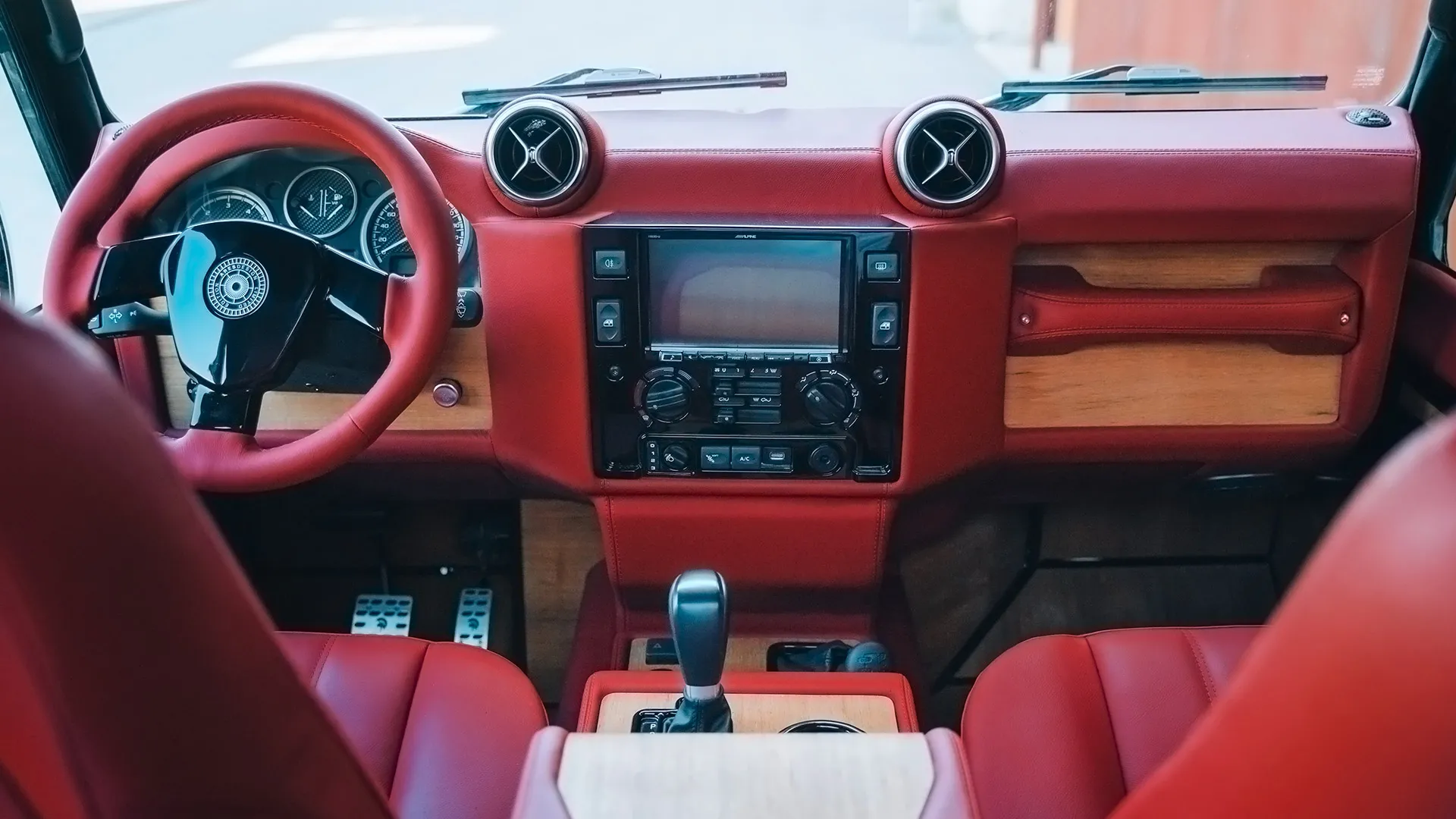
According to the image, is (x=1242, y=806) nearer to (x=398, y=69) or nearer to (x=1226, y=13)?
(x=398, y=69)

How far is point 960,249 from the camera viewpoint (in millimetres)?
1492

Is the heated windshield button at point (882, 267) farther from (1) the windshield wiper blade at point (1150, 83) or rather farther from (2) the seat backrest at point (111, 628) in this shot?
(2) the seat backrest at point (111, 628)

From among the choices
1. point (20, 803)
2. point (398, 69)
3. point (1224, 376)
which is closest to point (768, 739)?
point (20, 803)

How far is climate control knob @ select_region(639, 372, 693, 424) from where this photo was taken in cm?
156

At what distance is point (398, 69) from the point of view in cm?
192

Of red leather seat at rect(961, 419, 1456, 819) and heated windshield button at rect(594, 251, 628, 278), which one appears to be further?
heated windshield button at rect(594, 251, 628, 278)

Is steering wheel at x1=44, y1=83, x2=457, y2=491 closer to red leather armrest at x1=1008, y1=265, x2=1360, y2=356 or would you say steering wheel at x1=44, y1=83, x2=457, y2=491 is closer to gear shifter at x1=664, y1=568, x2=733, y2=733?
gear shifter at x1=664, y1=568, x2=733, y2=733

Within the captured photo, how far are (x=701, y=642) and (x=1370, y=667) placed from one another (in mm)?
815

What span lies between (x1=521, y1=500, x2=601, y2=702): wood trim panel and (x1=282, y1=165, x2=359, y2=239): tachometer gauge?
657 mm

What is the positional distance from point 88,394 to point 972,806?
861mm

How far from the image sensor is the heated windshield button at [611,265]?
1.50m

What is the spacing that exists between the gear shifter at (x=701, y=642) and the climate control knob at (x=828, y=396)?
33 centimetres

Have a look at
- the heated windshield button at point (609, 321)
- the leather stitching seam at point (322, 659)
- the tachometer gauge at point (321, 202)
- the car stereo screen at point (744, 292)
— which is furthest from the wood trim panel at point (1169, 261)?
the leather stitching seam at point (322, 659)

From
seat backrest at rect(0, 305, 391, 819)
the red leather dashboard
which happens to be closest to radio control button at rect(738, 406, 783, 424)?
the red leather dashboard
